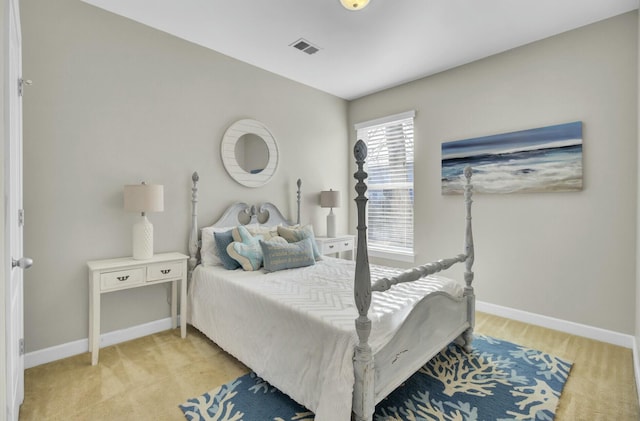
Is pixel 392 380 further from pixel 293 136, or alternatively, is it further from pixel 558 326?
pixel 293 136

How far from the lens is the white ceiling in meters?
2.41

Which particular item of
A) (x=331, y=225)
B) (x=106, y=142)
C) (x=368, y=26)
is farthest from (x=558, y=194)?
(x=106, y=142)

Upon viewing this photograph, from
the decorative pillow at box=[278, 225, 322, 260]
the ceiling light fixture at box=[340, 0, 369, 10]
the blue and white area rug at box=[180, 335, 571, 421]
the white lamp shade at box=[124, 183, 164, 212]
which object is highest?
the ceiling light fixture at box=[340, 0, 369, 10]

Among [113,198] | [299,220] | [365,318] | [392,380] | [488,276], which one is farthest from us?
[299,220]

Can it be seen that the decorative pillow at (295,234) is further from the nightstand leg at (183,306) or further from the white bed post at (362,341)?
the white bed post at (362,341)

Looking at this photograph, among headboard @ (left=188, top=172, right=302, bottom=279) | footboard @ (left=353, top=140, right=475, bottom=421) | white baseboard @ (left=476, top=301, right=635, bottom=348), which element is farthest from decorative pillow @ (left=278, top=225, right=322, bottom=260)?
white baseboard @ (left=476, top=301, right=635, bottom=348)

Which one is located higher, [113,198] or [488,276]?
[113,198]

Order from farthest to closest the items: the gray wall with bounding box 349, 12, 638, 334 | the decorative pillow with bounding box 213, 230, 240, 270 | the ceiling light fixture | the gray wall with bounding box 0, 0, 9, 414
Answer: the decorative pillow with bounding box 213, 230, 240, 270 → the gray wall with bounding box 349, 12, 638, 334 → the ceiling light fixture → the gray wall with bounding box 0, 0, 9, 414

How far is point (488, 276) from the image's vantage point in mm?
3285

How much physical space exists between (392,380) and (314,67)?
3100mm

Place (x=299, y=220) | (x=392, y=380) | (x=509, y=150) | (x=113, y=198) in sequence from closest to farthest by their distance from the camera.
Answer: (x=392, y=380) → (x=113, y=198) → (x=509, y=150) → (x=299, y=220)

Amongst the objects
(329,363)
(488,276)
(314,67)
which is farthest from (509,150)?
(329,363)

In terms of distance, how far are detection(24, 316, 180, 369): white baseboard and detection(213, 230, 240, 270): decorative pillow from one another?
78cm

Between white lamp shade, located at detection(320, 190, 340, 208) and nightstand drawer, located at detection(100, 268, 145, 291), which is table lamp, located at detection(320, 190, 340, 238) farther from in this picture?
nightstand drawer, located at detection(100, 268, 145, 291)
